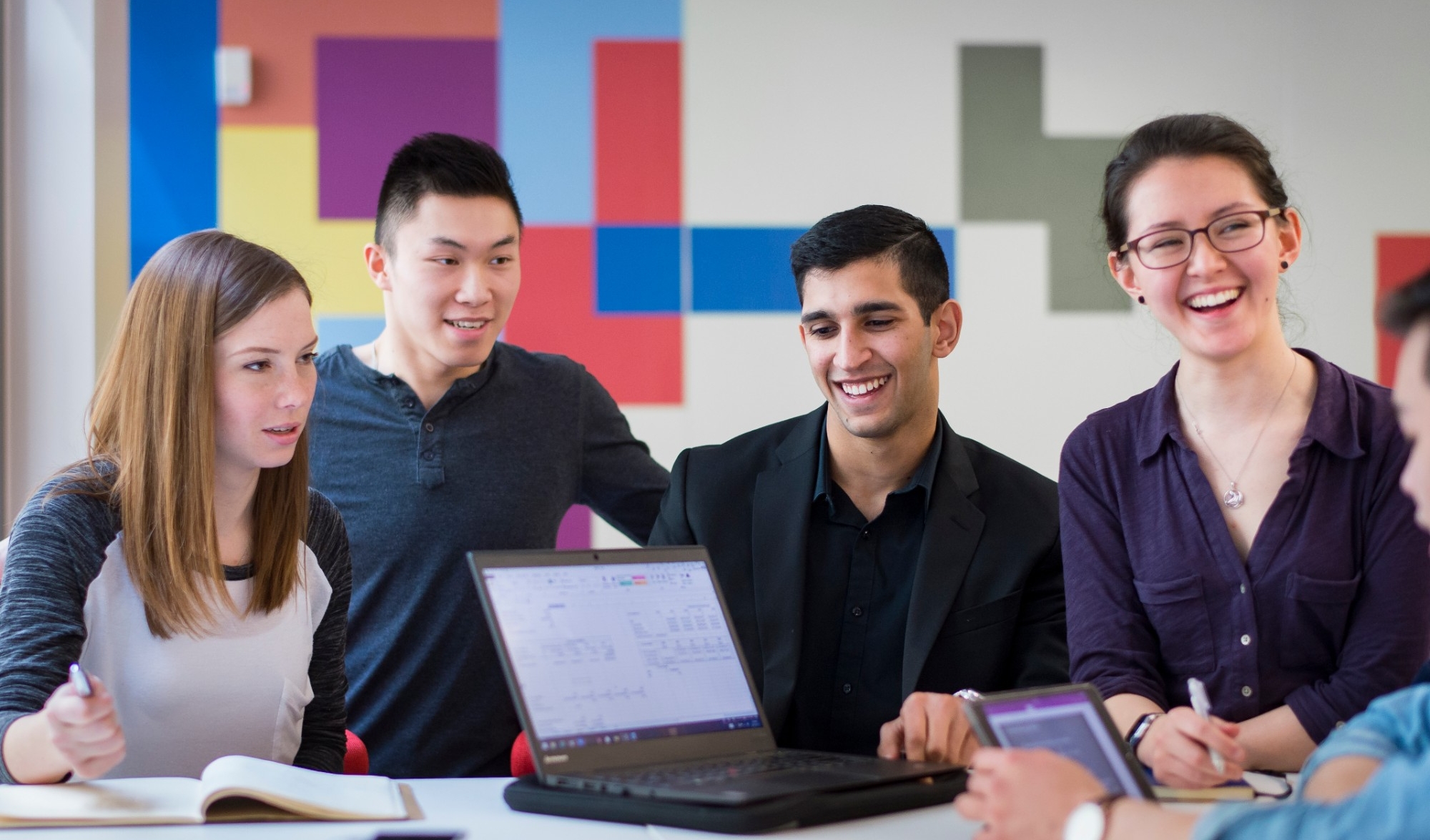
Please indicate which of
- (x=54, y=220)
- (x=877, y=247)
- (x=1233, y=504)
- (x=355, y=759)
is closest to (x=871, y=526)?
(x=877, y=247)

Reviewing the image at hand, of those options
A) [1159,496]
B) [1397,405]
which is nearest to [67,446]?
[1159,496]

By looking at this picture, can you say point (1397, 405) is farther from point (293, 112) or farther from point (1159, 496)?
point (293, 112)

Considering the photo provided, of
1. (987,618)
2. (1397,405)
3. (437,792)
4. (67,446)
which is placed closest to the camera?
(1397,405)

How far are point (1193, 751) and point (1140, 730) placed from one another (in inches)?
5.9

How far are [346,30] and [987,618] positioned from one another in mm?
2367

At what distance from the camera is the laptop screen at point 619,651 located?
1.38m

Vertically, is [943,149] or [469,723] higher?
[943,149]

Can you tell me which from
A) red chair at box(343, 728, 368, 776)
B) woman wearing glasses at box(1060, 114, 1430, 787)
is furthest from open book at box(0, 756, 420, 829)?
woman wearing glasses at box(1060, 114, 1430, 787)

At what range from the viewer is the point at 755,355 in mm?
3385

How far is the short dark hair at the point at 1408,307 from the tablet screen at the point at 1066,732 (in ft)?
1.57

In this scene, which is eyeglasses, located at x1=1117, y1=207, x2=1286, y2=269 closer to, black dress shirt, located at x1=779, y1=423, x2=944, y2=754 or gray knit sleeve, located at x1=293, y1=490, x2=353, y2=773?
black dress shirt, located at x1=779, y1=423, x2=944, y2=754

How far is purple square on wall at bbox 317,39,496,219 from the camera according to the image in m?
3.32

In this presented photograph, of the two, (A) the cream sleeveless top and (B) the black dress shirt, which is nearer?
(A) the cream sleeveless top

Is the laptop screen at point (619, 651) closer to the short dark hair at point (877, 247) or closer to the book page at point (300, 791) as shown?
the book page at point (300, 791)
